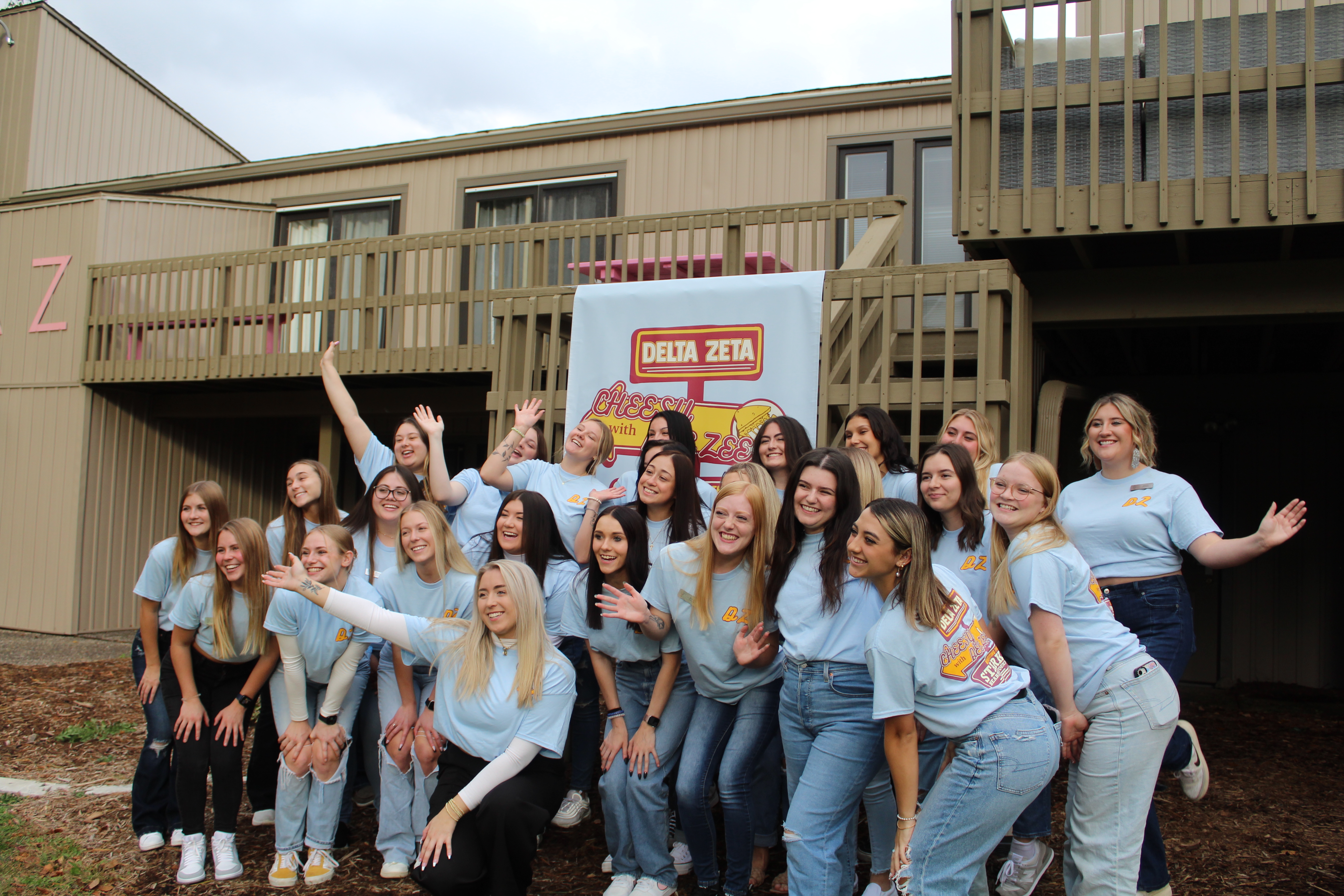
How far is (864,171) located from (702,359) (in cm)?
438

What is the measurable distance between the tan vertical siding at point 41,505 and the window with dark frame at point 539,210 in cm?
444

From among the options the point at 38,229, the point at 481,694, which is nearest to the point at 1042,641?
the point at 481,694

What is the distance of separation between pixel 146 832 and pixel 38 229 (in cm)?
878

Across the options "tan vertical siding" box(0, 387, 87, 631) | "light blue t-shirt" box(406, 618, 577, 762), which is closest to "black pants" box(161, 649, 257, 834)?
"light blue t-shirt" box(406, 618, 577, 762)

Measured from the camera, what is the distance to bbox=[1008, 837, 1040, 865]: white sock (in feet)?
11.2

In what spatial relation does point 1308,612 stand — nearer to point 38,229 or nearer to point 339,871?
point 339,871

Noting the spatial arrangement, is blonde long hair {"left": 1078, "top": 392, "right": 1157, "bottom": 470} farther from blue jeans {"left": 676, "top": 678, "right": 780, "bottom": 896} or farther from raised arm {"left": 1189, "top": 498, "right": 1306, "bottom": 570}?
blue jeans {"left": 676, "top": 678, "right": 780, "bottom": 896}

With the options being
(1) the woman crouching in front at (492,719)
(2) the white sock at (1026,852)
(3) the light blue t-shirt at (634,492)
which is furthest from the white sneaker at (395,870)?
(2) the white sock at (1026,852)

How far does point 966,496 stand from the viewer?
3.25 metres

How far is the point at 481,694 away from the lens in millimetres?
3301

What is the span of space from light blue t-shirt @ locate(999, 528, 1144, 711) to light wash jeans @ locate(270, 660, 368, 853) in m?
2.63

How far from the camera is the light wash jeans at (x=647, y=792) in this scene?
3398mm

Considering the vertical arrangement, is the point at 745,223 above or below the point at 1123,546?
above

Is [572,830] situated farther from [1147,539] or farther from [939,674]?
[1147,539]
